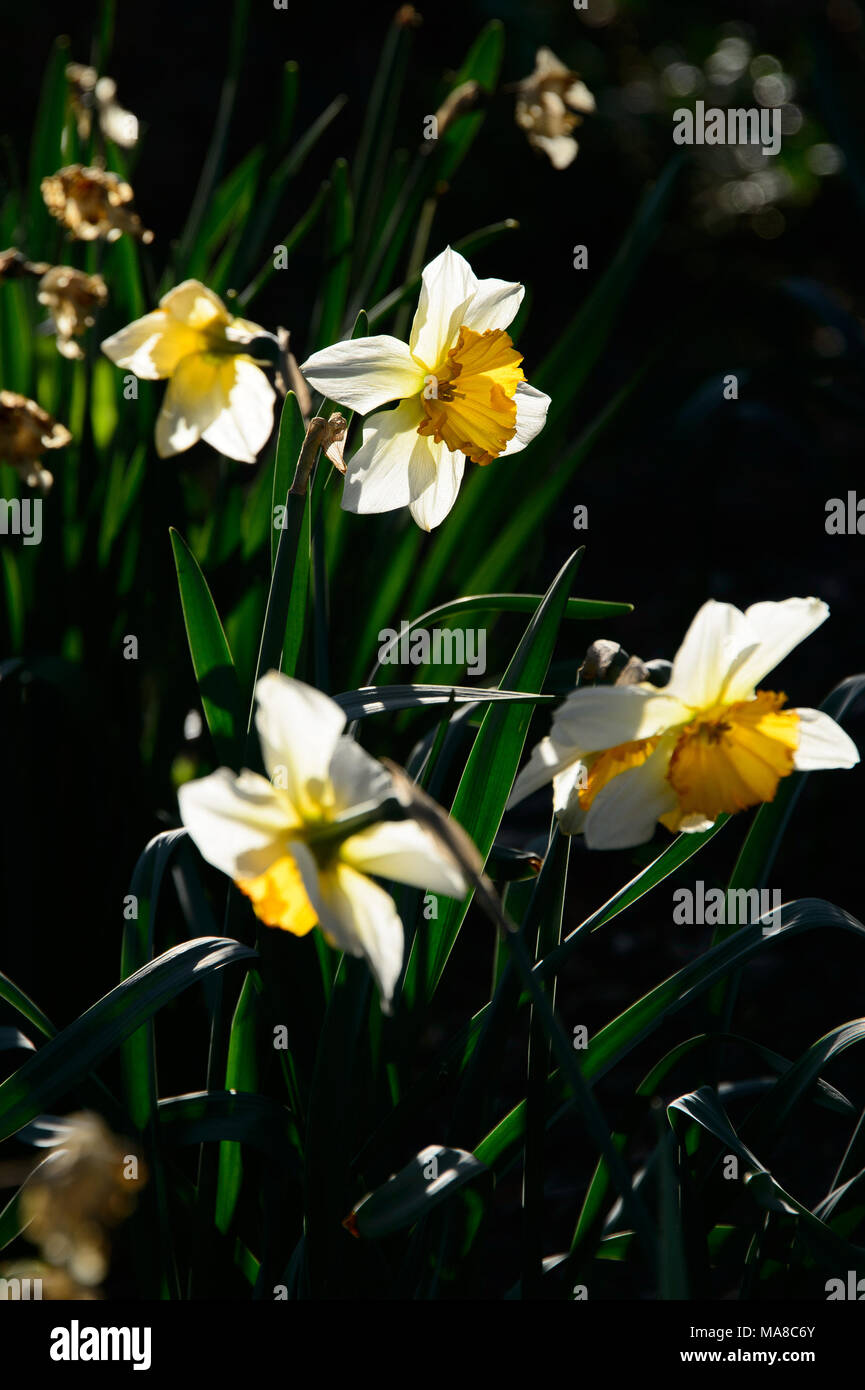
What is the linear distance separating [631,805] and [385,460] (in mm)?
458

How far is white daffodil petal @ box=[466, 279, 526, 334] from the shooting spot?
3.74ft

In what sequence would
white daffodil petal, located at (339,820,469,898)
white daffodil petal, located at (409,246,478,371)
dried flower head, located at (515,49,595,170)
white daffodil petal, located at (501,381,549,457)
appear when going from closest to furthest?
1. white daffodil petal, located at (339,820,469,898)
2. white daffodil petal, located at (409,246,478,371)
3. white daffodil petal, located at (501,381,549,457)
4. dried flower head, located at (515,49,595,170)

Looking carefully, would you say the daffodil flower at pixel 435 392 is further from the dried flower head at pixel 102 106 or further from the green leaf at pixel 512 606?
the dried flower head at pixel 102 106

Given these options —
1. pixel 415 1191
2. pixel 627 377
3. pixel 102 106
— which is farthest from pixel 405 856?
pixel 627 377

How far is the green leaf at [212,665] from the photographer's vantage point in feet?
4.11

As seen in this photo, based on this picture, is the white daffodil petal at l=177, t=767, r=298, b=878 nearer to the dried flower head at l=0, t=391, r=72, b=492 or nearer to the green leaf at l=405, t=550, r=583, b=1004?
the green leaf at l=405, t=550, r=583, b=1004

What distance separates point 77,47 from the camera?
4.24 meters

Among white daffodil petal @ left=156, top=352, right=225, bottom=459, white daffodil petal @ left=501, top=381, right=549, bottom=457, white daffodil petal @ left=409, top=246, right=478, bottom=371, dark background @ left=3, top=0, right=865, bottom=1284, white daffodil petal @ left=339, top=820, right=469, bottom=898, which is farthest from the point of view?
dark background @ left=3, top=0, right=865, bottom=1284

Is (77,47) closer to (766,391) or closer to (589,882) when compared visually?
(766,391)

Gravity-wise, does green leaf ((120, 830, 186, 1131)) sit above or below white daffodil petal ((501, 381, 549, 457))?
→ below

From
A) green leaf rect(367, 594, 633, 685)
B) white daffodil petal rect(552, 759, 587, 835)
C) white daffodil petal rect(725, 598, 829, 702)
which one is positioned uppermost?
green leaf rect(367, 594, 633, 685)

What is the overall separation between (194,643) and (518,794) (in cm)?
52

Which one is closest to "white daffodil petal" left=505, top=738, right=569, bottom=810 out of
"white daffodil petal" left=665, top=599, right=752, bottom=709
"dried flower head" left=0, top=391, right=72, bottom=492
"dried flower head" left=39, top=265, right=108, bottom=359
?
"white daffodil petal" left=665, top=599, right=752, bottom=709

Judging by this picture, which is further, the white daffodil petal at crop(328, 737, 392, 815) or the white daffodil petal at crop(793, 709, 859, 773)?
the white daffodil petal at crop(793, 709, 859, 773)
